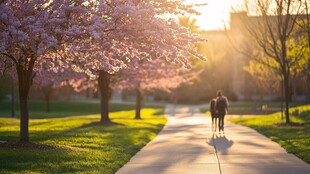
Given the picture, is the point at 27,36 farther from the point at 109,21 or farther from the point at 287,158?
the point at 287,158

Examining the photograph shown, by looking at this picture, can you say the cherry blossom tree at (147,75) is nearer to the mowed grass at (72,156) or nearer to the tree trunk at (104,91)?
the tree trunk at (104,91)

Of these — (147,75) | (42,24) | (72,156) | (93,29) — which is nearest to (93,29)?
(93,29)

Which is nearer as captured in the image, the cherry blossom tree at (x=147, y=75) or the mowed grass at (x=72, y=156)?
the mowed grass at (x=72, y=156)

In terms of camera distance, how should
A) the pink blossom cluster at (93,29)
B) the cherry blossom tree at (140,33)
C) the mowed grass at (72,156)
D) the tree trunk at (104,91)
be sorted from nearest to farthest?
the mowed grass at (72,156)
the pink blossom cluster at (93,29)
the cherry blossom tree at (140,33)
the tree trunk at (104,91)

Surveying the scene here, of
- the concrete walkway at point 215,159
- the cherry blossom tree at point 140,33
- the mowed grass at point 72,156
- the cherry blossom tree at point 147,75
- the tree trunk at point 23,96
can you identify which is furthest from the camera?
the cherry blossom tree at point 147,75

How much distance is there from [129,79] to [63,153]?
19.0m

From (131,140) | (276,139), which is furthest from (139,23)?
(276,139)

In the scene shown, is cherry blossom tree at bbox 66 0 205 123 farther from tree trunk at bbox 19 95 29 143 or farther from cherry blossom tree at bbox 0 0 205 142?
tree trunk at bbox 19 95 29 143

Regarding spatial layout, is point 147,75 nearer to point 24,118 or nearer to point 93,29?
point 24,118

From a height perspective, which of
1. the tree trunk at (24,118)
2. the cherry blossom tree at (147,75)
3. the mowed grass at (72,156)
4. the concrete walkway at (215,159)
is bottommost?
the concrete walkway at (215,159)

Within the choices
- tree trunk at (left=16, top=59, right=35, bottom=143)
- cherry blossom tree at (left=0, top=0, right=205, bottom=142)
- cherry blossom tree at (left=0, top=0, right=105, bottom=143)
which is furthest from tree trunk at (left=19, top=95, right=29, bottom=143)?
A: cherry blossom tree at (left=0, top=0, right=105, bottom=143)

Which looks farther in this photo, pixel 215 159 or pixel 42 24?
pixel 215 159

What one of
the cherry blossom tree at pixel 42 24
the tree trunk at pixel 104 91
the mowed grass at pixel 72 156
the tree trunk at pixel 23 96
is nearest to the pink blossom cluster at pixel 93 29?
the cherry blossom tree at pixel 42 24

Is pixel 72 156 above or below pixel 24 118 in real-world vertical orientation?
below
